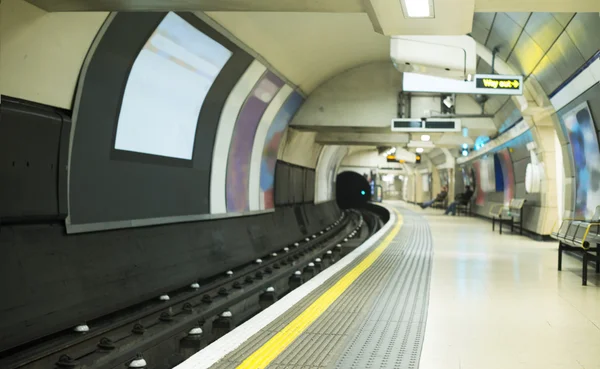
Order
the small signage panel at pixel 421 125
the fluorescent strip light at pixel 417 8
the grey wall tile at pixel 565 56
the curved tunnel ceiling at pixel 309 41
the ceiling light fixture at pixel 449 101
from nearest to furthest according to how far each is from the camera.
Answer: the fluorescent strip light at pixel 417 8 → the grey wall tile at pixel 565 56 → the curved tunnel ceiling at pixel 309 41 → the small signage panel at pixel 421 125 → the ceiling light fixture at pixel 449 101

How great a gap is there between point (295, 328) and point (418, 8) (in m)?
2.71

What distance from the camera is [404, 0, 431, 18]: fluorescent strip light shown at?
470cm

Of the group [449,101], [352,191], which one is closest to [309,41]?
[449,101]

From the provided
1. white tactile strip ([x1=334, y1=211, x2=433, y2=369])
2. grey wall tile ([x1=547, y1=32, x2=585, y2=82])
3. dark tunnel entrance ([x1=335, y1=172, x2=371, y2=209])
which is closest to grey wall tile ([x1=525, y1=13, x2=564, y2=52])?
grey wall tile ([x1=547, y1=32, x2=585, y2=82])

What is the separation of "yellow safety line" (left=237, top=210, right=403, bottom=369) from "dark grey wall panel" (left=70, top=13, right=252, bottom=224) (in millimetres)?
2820

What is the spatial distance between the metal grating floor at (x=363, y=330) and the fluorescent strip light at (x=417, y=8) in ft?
8.33

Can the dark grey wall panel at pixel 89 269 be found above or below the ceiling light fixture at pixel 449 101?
below

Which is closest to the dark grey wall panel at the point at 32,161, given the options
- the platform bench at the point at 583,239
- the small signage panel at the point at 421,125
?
the platform bench at the point at 583,239

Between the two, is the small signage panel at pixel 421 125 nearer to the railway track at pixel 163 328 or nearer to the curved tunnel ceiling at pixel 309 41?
the curved tunnel ceiling at pixel 309 41

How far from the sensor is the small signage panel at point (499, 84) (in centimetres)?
1089

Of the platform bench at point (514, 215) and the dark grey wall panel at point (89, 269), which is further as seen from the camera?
the platform bench at point (514, 215)

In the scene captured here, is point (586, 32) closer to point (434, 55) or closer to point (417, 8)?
point (434, 55)

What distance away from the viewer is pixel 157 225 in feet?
28.3

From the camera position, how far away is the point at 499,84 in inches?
434
